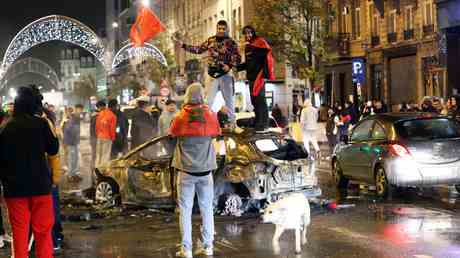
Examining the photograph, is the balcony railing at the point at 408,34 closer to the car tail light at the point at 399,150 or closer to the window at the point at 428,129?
the window at the point at 428,129

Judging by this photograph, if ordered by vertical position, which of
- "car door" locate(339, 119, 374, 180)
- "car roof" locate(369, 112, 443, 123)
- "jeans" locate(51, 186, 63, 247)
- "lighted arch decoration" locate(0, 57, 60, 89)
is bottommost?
"jeans" locate(51, 186, 63, 247)

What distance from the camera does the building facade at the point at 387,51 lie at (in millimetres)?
38000

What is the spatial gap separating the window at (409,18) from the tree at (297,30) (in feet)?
14.8

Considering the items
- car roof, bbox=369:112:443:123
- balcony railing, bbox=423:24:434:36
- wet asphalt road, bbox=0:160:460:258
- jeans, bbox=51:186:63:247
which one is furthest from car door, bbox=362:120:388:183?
balcony railing, bbox=423:24:434:36

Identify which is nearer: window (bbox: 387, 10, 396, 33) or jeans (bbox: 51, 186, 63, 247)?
jeans (bbox: 51, 186, 63, 247)

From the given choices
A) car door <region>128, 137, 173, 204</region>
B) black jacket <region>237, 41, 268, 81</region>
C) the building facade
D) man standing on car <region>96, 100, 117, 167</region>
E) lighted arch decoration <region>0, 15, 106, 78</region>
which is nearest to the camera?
car door <region>128, 137, 173, 204</region>

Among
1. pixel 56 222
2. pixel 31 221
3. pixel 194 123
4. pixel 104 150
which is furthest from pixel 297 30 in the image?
pixel 31 221

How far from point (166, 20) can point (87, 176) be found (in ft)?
212

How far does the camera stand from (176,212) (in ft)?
43.5

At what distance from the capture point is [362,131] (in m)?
15.7

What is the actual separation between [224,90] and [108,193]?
2.78 m

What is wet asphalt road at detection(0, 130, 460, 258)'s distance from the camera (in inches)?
374

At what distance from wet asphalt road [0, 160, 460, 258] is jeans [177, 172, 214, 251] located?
524 mm

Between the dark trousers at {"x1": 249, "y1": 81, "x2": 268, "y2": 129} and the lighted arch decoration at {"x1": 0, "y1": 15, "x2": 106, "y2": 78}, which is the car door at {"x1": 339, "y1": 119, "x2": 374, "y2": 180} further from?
the lighted arch decoration at {"x1": 0, "y1": 15, "x2": 106, "y2": 78}
